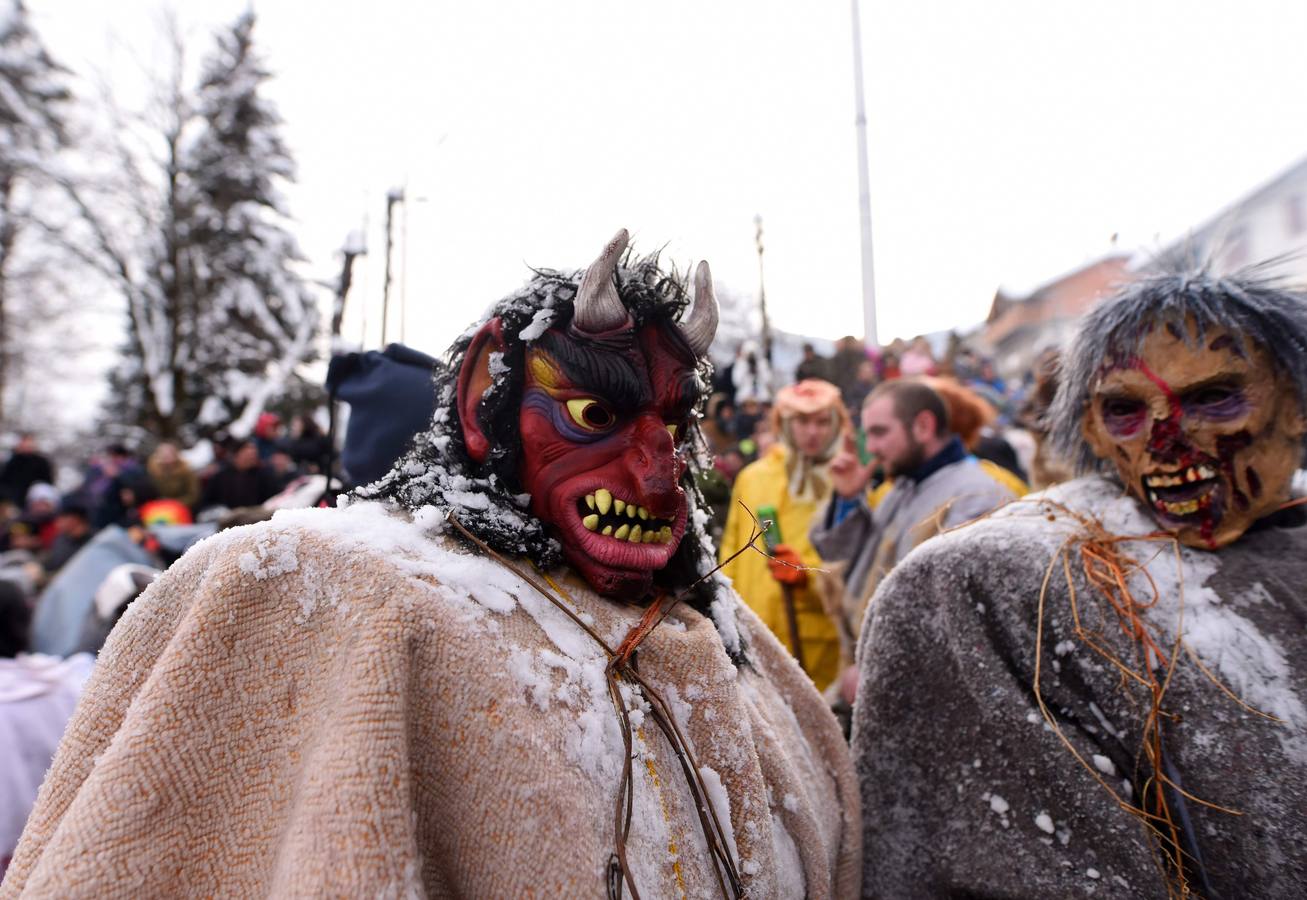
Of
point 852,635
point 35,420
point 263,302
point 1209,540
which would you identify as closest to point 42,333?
point 263,302

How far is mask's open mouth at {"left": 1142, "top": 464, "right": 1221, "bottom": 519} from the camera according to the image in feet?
6.33

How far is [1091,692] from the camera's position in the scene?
191 cm

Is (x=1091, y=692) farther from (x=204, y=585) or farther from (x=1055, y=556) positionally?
(x=204, y=585)

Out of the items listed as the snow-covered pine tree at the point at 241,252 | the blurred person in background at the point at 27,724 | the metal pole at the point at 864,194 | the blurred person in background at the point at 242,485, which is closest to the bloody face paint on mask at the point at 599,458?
the blurred person in background at the point at 27,724

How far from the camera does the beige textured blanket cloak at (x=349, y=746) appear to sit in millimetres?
1119

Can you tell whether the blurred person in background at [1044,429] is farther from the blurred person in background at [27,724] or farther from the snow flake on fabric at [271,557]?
the blurred person in background at [27,724]

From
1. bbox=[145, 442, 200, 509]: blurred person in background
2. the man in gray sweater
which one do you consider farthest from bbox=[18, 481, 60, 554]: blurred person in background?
the man in gray sweater

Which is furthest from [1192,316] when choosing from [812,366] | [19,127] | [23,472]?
[19,127]

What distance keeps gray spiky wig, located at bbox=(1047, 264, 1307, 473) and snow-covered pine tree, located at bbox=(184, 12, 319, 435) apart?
20.0 metres

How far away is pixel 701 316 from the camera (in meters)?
1.63

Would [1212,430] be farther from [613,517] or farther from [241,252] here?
[241,252]

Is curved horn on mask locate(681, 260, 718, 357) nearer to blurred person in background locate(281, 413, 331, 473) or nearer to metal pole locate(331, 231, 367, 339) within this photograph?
metal pole locate(331, 231, 367, 339)

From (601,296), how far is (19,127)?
21.2m

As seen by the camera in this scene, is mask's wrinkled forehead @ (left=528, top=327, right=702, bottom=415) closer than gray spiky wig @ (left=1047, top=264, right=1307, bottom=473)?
Yes
